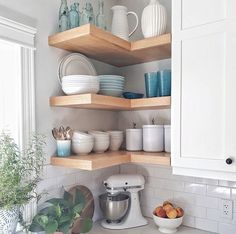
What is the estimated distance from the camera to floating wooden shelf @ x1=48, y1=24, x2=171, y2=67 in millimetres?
1260

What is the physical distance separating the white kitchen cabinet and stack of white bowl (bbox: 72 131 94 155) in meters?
0.47

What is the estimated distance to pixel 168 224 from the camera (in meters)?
1.45

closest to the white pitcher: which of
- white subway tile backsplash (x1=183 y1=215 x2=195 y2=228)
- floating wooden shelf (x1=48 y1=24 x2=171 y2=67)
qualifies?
floating wooden shelf (x1=48 y1=24 x2=171 y2=67)

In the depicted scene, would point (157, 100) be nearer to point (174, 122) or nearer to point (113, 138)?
point (174, 122)

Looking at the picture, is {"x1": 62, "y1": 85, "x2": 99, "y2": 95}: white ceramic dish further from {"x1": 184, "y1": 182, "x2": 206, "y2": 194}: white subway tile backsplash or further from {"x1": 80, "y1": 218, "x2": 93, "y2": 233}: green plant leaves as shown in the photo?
{"x1": 184, "y1": 182, "x2": 206, "y2": 194}: white subway tile backsplash

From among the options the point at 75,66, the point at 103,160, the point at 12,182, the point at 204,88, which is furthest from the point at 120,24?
the point at 12,182

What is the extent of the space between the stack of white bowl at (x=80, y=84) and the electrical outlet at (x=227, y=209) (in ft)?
3.28

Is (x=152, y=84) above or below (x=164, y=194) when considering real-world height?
above

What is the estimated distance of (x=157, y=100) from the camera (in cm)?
136

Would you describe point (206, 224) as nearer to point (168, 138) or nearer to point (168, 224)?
point (168, 224)

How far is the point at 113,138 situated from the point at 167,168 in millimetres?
413

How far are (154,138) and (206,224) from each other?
61 centimetres

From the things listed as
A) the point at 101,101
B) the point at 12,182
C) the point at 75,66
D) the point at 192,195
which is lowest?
the point at 192,195

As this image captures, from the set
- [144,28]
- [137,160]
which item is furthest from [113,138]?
[144,28]
